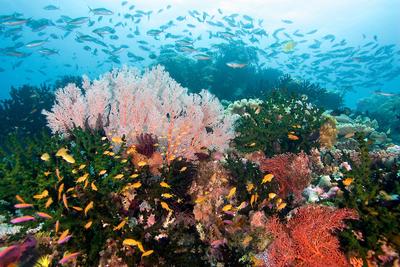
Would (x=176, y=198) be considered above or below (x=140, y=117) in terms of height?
below

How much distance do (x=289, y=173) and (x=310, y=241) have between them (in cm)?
189

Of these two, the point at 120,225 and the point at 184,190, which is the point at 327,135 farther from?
the point at 120,225

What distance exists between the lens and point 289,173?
5.54 metres

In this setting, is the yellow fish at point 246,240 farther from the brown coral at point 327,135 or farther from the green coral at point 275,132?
the brown coral at point 327,135

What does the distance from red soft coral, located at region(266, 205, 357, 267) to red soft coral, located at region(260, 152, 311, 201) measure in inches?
49.4

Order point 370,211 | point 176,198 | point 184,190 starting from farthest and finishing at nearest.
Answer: point 184,190 → point 176,198 → point 370,211

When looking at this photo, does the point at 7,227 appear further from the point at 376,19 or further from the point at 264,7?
the point at 376,19

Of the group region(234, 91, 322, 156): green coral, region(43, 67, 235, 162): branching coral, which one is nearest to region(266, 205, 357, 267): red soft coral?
region(43, 67, 235, 162): branching coral

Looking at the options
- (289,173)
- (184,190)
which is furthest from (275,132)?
(184,190)

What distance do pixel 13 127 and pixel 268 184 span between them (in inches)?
530

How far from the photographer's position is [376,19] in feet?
179

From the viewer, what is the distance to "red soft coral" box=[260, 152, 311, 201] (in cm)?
539

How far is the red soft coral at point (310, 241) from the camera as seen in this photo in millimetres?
3711

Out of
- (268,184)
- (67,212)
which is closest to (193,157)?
(268,184)
